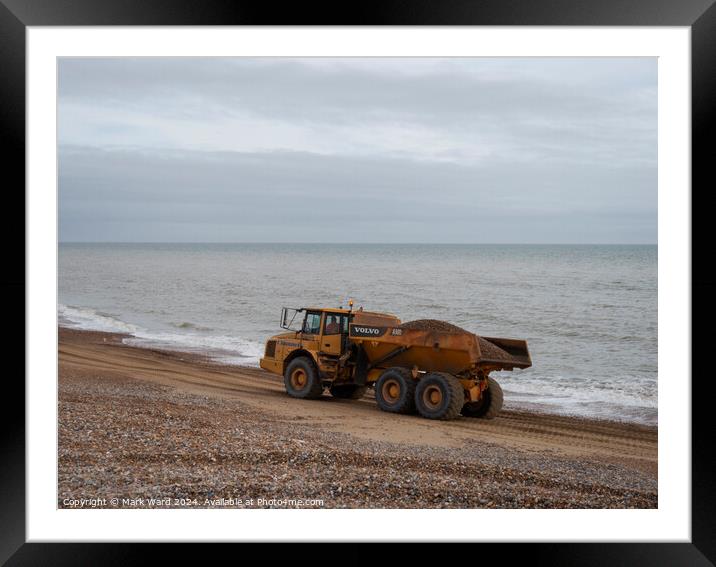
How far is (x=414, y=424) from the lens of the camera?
11789 mm

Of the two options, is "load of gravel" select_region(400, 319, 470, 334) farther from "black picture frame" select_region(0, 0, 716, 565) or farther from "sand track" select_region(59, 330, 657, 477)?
"black picture frame" select_region(0, 0, 716, 565)

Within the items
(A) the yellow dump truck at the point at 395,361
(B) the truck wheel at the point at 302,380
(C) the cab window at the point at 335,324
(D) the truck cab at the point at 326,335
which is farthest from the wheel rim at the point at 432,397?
(B) the truck wheel at the point at 302,380

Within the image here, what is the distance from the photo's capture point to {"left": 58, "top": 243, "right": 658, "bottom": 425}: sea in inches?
655

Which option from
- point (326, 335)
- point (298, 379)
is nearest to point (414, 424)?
point (326, 335)

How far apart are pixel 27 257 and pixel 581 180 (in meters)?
20.5

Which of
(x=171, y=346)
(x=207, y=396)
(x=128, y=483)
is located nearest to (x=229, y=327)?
(x=171, y=346)

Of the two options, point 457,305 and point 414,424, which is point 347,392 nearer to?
point 414,424

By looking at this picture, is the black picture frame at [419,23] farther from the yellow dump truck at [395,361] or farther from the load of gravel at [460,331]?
the load of gravel at [460,331]

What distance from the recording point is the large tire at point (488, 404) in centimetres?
1257

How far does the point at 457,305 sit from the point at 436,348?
16348 mm

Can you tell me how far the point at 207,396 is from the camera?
1332 cm

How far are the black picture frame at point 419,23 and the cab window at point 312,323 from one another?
6.34m

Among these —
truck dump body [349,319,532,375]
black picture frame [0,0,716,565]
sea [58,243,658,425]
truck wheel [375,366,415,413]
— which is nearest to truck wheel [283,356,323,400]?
truck dump body [349,319,532,375]

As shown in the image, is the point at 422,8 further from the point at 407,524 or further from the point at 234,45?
the point at 407,524
